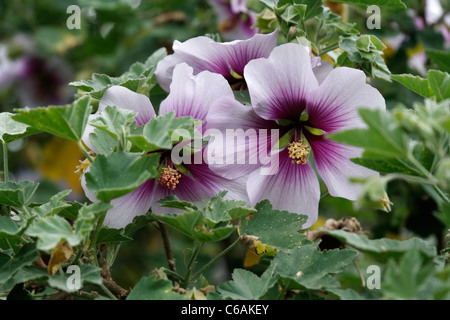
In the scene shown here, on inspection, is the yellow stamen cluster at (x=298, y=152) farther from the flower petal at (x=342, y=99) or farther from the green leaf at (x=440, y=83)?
the green leaf at (x=440, y=83)

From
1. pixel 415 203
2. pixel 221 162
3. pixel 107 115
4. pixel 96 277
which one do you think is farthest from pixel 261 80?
pixel 415 203

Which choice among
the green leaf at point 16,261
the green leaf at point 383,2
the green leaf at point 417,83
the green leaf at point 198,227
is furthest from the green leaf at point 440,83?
the green leaf at point 16,261

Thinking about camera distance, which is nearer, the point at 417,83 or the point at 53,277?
the point at 53,277

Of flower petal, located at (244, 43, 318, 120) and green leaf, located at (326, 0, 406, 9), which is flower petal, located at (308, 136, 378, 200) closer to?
flower petal, located at (244, 43, 318, 120)

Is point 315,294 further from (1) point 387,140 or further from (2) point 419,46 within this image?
(2) point 419,46

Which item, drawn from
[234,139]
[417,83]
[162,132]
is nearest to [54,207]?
[162,132]

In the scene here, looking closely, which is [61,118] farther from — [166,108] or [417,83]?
[417,83]
